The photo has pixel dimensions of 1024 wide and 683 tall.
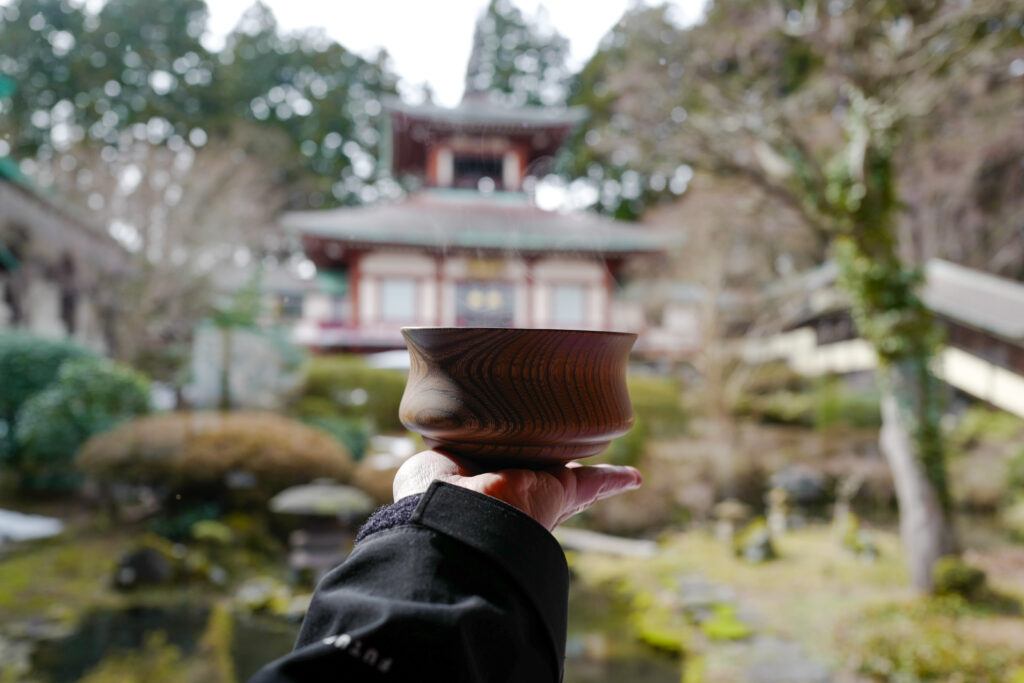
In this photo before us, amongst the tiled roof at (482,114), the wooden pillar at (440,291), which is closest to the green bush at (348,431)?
the wooden pillar at (440,291)

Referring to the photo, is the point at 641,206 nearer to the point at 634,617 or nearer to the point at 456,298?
the point at 456,298

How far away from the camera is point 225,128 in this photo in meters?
5.53

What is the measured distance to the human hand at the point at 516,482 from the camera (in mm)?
433

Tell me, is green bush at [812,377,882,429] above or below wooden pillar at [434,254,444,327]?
below

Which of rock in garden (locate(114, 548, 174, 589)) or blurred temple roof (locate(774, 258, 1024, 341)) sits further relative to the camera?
blurred temple roof (locate(774, 258, 1024, 341))

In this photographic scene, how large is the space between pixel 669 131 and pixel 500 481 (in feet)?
14.7

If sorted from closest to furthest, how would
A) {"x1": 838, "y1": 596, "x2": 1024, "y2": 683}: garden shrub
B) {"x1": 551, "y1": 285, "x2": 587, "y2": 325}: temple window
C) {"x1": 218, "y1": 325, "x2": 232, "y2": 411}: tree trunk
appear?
{"x1": 838, "y1": 596, "x2": 1024, "y2": 683}: garden shrub
{"x1": 218, "y1": 325, "x2": 232, "y2": 411}: tree trunk
{"x1": 551, "y1": 285, "x2": 587, "y2": 325}: temple window

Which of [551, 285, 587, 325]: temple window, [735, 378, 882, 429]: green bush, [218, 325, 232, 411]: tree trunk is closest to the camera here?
[218, 325, 232, 411]: tree trunk

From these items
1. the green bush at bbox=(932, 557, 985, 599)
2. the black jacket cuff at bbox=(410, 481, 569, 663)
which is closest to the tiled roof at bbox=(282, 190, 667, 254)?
the green bush at bbox=(932, 557, 985, 599)

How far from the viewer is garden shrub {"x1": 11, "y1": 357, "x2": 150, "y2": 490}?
12.7 feet

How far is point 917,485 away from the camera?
10.9 ft

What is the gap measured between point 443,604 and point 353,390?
490 cm

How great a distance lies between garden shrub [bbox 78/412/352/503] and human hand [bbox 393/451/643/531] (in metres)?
4.07

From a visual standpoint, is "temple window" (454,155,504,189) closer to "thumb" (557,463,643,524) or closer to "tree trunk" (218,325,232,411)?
"tree trunk" (218,325,232,411)
